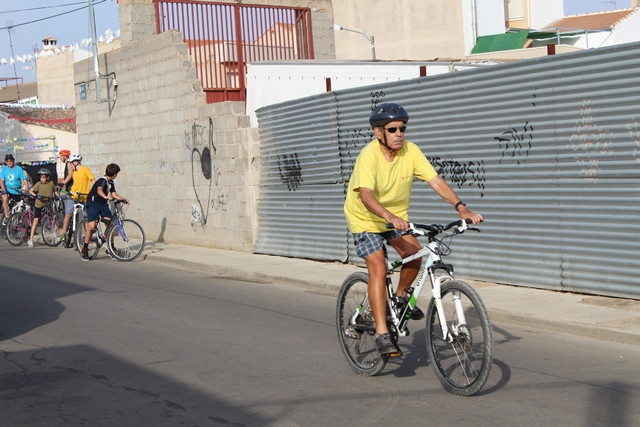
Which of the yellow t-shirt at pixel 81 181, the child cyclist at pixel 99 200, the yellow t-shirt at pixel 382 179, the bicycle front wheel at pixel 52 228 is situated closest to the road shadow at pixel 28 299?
the child cyclist at pixel 99 200

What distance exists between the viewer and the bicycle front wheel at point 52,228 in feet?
69.3

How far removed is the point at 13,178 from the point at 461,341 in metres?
18.9

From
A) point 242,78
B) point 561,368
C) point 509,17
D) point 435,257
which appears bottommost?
point 561,368

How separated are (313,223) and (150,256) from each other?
404 cm

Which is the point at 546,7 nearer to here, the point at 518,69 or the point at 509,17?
the point at 509,17

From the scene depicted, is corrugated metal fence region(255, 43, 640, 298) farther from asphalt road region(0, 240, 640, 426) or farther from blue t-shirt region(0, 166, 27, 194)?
blue t-shirt region(0, 166, 27, 194)

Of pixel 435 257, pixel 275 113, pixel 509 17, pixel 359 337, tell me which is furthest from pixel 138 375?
pixel 509 17

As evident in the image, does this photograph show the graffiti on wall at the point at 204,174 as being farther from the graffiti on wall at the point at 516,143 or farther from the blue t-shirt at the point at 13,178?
the graffiti on wall at the point at 516,143

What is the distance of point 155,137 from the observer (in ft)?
67.7

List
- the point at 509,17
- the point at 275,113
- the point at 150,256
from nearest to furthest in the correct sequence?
1. the point at 275,113
2. the point at 150,256
3. the point at 509,17

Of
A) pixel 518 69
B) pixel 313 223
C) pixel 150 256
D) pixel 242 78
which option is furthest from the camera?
pixel 242 78

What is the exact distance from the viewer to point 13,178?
2306cm

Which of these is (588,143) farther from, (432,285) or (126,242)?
(126,242)

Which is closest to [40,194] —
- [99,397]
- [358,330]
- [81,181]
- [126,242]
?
[81,181]
